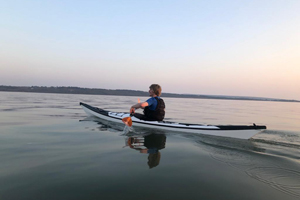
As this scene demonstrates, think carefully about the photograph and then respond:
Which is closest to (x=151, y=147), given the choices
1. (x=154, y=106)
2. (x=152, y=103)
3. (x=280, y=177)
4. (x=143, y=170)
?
(x=143, y=170)

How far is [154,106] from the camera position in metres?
7.86

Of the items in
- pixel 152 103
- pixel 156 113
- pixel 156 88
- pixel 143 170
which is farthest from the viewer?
pixel 156 113

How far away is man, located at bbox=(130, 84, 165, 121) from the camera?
292 inches

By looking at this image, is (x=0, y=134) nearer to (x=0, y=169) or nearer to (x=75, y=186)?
(x=0, y=169)

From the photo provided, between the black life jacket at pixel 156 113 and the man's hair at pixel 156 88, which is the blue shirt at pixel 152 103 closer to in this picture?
the black life jacket at pixel 156 113

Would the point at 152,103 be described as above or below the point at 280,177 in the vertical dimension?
above

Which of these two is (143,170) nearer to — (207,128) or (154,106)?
(207,128)

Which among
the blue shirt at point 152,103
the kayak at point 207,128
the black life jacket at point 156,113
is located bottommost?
the kayak at point 207,128

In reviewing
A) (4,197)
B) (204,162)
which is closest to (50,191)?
(4,197)

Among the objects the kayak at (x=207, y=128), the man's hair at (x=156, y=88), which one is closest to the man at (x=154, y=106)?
the man's hair at (x=156, y=88)

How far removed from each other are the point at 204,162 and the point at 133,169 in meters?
1.71

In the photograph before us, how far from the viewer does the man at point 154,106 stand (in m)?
7.43

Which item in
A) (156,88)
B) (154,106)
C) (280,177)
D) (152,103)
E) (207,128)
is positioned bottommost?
(280,177)

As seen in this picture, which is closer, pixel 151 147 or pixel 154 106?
pixel 151 147
